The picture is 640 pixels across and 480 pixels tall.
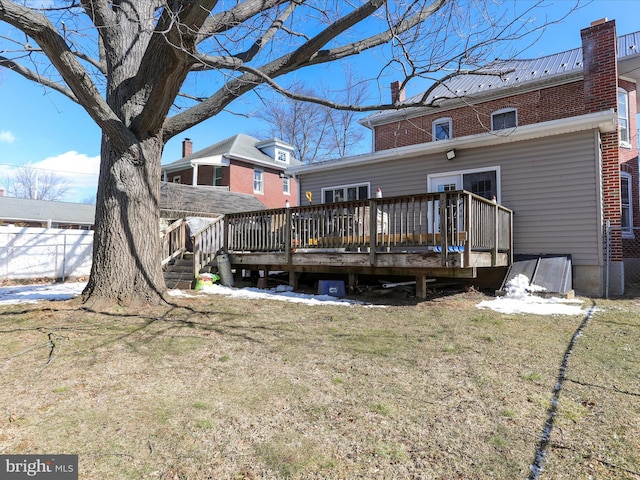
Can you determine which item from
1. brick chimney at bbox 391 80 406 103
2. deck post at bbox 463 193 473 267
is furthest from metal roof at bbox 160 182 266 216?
deck post at bbox 463 193 473 267

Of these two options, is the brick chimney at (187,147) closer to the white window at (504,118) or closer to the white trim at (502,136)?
the white trim at (502,136)

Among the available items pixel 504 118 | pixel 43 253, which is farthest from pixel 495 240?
pixel 43 253

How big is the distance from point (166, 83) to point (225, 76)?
845 millimetres

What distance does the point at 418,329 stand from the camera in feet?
16.5

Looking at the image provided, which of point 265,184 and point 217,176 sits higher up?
point 217,176

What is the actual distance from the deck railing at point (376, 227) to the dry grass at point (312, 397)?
2.00 m

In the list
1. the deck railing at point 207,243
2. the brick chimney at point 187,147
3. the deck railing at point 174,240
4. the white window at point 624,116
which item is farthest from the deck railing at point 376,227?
the brick chimney at point 187,147

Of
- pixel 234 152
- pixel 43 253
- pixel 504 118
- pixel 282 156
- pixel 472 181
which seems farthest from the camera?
pixel 282 156

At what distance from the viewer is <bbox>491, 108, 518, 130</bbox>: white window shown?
13445mm

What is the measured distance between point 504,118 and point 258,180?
15.2m

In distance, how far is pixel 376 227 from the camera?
726 cm

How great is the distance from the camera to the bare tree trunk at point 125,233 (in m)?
5.60

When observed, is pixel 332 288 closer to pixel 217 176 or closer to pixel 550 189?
pixel 550 189

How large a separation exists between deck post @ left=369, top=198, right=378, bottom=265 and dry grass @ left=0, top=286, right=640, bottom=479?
2278 mm
